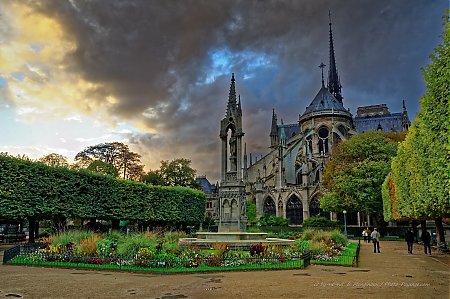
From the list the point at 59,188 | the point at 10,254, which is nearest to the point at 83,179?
the point at 59,188

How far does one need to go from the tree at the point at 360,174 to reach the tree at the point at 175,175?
26241 millimetres

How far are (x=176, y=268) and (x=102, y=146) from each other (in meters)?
58.1

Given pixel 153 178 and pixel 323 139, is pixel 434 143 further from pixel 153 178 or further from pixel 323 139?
pixel 323 139

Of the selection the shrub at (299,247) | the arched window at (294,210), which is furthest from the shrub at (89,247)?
the arched window at (294,210)

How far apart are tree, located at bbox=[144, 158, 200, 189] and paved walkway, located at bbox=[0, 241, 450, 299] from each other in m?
52.1

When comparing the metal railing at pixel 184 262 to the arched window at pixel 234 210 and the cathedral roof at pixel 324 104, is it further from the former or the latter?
the cathedral roof at pixel 324 104

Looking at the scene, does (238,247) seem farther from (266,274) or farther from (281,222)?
(281,222)

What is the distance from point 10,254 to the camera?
1819cm

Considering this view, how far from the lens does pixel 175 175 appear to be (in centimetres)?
6856

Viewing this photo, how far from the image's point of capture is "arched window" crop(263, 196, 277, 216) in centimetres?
7256

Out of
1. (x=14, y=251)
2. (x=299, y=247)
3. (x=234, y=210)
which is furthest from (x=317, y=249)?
(x=14, y=251)

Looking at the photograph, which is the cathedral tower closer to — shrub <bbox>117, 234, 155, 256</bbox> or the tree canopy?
shrub <bbox>117, 234, 155, 256</bbox>

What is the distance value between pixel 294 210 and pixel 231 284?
197 ft

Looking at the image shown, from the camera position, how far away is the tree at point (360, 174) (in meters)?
46.5
